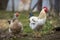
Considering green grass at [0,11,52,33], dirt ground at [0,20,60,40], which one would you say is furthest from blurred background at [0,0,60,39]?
dirt ground at [0,20,60,40]

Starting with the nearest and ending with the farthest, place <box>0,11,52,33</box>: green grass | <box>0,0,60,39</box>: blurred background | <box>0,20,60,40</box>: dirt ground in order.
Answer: <box>0,20,60,40</box>: dirt ground < <box>0,11,52,33</box>: green grass < <box>0,0,60,39</box>: blurred background

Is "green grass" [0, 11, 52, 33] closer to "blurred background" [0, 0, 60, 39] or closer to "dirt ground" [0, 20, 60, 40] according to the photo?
"blurred background" [0, 0, 60, 39]

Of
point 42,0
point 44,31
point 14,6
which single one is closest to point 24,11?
point 14,6

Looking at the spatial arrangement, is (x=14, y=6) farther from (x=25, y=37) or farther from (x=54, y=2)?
(x=25, y=37)

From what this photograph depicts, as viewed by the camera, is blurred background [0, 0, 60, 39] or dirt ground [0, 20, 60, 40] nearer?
dirt ground [0, 20, 60, 40]

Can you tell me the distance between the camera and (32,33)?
6.14m

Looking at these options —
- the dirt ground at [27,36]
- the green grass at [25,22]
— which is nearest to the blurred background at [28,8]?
the green grass at [25,22]

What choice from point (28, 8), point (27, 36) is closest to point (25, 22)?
point (28, 8)

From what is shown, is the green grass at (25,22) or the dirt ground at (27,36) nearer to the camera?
the dirt ground at (27,36)

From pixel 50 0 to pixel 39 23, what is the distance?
103 inches

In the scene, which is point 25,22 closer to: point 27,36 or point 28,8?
point 28,8

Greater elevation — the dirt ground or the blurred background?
the blurred background

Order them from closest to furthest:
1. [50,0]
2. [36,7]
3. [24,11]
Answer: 1. [50,0]
2. [36,7]
3. [24,11]

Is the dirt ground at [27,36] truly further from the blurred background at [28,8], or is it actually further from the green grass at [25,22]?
the blurred background at [28,8]
